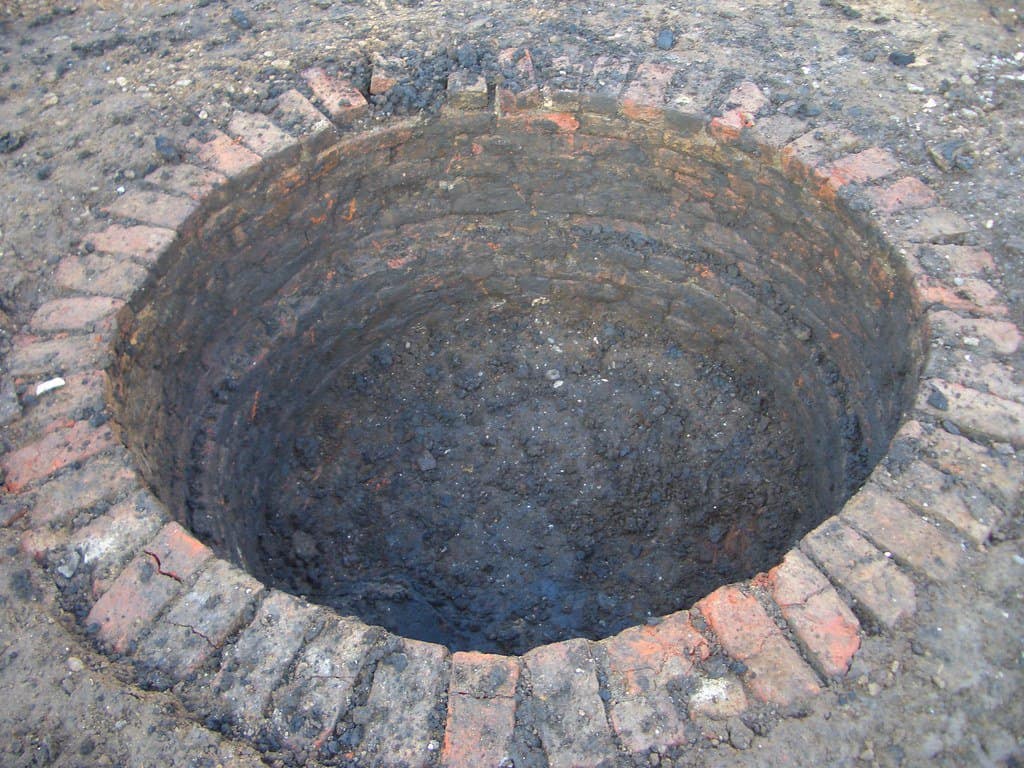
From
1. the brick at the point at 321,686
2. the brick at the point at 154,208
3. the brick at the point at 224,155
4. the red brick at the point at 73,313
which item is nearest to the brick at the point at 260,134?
the brick at the point at 224,155

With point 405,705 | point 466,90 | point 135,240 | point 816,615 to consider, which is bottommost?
point 405,705

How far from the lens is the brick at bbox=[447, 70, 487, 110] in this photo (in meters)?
3.52

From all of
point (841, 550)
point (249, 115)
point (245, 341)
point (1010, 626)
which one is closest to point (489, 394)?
point (245, 341)

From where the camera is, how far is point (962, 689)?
2.07 m

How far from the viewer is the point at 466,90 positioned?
3.51m

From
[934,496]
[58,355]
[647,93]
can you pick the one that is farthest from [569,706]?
[647,93]

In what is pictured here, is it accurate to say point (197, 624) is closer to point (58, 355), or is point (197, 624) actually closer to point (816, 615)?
point (58, 355)

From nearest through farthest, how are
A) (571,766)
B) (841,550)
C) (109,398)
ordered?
(571,766) < (841,550) < (109,398)

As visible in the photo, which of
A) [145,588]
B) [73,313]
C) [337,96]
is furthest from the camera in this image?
[337,96]

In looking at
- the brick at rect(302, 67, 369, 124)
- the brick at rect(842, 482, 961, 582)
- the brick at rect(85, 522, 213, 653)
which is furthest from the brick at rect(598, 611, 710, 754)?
the brick at rect(302, 67, 369, 124)

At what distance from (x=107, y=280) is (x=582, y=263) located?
216cm

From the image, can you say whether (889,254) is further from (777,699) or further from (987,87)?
(777,699)

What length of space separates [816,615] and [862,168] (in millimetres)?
1768

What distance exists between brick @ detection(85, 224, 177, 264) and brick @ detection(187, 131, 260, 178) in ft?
1.11
